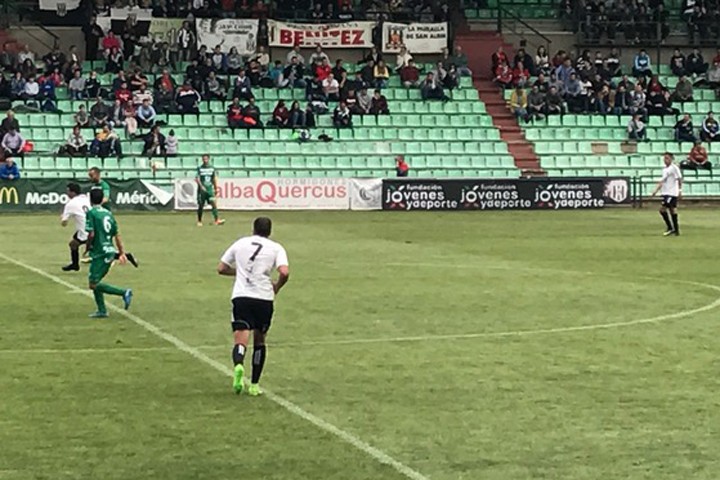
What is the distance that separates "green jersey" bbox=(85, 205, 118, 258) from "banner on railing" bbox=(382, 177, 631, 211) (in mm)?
28846

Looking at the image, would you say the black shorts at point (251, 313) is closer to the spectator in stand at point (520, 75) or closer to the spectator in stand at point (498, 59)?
the spectator in stand at point (520, 75)

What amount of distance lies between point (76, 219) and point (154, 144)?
2321 cm

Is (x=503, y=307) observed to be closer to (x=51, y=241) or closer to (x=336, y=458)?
(x=336, y=458)

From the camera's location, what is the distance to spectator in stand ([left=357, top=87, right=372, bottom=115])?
54469 millimetres

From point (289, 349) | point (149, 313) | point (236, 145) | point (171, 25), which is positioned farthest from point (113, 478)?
point (171, 25)

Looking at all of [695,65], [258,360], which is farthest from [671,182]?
[258,360]

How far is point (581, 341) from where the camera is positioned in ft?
55.8

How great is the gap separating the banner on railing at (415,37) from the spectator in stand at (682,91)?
9040 millimetres

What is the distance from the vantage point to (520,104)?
185 feet

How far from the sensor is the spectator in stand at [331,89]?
178 ft

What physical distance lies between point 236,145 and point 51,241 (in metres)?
18.6

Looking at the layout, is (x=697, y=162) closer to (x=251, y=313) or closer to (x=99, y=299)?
(x=99, y=299)

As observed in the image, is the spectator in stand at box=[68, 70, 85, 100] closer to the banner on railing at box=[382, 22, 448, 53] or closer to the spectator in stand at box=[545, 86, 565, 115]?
the banner on railing at box=[382, 22, 448, 53]

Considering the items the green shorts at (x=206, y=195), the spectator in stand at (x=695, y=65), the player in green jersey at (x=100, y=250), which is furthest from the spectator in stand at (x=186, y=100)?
the player in green jersey at (x=100, y=250)
